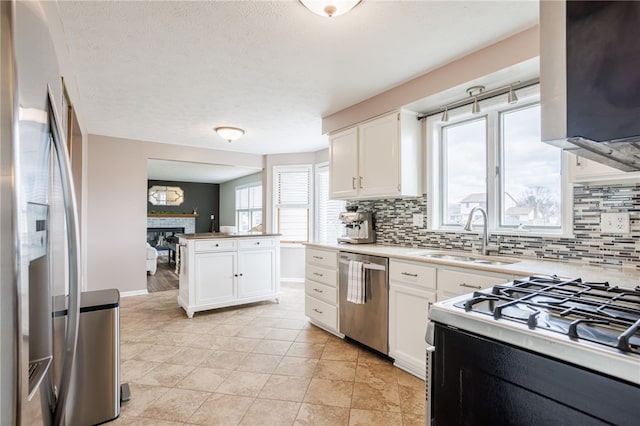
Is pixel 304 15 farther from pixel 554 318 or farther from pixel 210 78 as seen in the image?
pixel 554 318

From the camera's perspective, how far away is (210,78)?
2729 mm

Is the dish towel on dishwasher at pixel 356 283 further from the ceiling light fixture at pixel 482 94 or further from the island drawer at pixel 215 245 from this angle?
the island drawer at pixel 215 245

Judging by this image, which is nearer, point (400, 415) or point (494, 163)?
point (400, 415)

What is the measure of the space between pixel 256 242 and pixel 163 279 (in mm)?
2995

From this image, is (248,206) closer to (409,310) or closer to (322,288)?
(322,288)

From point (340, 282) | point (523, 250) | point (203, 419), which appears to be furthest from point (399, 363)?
point (203, 419)

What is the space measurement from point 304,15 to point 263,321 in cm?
296

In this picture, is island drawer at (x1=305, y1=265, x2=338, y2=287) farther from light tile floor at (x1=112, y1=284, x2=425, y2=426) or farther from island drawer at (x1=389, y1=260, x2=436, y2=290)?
island drawer at (x1=389, y1=260, x2=436, y2=290)

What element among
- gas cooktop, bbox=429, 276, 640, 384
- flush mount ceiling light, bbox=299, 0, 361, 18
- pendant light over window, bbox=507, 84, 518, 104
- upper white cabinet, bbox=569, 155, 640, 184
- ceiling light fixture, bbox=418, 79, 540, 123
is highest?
flush mount ceiling light, bbox=299, 0, 361, 18

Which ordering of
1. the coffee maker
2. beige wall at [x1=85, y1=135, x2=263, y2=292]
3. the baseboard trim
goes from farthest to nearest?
the baseboard trim
beige wall at [x1=85, y1=135, x2=263, y2=292]
the coffee maker

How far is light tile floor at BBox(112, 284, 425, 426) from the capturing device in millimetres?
1907

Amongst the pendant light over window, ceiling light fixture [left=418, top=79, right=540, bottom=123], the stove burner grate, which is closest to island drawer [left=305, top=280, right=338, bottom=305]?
ceiling light fixture [left=418, top=79, right=540, bottom=123]

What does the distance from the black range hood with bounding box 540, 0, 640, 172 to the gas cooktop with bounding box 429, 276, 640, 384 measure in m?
0.45

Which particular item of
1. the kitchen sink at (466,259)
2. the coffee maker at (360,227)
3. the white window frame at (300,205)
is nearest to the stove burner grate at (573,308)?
the kitchen sink at (466,259)
